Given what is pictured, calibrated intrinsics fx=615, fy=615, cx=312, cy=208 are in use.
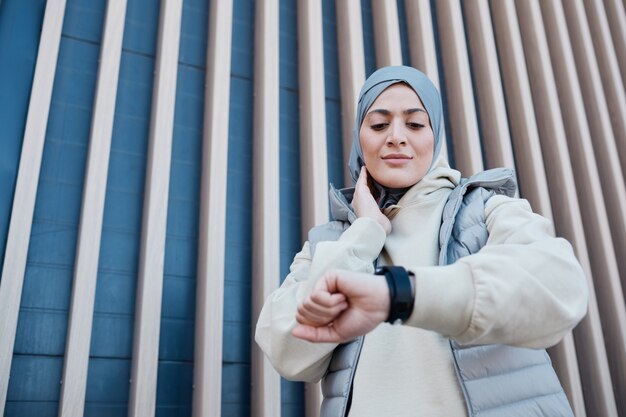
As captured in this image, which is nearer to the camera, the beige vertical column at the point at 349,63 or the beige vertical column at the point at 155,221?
the beige vertical column at the point at 155,221

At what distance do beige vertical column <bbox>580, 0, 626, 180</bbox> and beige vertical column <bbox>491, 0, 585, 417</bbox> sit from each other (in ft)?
1.75

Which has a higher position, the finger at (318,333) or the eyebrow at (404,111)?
the eyebrow at (404,111)

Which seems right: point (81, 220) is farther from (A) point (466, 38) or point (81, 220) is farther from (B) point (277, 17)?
(A) point (466, 38)

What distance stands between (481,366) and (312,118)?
74.1 inches

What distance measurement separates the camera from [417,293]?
66 cm

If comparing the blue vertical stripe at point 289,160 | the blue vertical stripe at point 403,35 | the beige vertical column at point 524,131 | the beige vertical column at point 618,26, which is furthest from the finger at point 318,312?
the beige vertical column at point 618,26

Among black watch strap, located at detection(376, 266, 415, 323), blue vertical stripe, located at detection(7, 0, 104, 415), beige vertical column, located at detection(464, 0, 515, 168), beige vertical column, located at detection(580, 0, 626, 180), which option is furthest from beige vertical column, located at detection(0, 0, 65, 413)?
beige vertical column, located at detection(580, 0, 626, 180)

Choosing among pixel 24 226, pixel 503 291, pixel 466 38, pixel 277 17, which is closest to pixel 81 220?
pixel 24 226

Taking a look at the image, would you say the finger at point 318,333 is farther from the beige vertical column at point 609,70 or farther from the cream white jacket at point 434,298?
the beige vertical column at point 609,70

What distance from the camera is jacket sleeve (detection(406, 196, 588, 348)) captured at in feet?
2.19

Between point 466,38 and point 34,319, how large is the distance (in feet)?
8.21

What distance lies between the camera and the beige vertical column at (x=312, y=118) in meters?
2.49

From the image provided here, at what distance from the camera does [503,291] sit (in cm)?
68

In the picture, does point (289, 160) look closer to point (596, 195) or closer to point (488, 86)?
point (488, 86)
